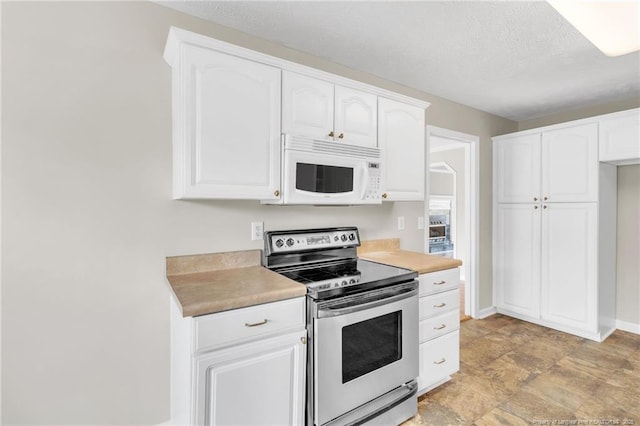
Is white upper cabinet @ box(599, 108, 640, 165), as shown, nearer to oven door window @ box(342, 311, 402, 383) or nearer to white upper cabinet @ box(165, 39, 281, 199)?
oven door window @ box(342, 311, 402, 383)

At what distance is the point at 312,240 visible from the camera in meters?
2.35

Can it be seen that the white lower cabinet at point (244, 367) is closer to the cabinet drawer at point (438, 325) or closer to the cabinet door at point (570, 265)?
the cabinet drawer at point (438, 325)

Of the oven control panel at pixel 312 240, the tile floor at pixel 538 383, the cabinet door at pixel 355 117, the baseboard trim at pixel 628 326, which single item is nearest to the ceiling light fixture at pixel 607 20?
the cabinet door at pixel 355 117

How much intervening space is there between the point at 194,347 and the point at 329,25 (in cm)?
198

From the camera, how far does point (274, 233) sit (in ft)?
7.23

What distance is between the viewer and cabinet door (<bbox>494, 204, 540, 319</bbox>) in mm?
3555

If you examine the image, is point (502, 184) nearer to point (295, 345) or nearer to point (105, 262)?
Result: point (295, 345)

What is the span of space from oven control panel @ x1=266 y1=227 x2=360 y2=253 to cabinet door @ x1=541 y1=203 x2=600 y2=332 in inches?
89.5

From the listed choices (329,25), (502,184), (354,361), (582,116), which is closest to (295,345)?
(354,361)

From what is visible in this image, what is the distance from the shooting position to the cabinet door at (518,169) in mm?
3533

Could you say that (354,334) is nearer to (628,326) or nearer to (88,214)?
(88,214)

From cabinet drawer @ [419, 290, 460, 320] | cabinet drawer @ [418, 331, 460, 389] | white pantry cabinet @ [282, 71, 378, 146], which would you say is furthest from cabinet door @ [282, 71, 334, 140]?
cabinet drawer @ [418, 331, 460, 389]

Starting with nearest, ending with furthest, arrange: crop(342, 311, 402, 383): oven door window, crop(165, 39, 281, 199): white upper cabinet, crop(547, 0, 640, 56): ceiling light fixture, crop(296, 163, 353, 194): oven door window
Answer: crop(547, 0, 640, 56): ceiling light fixture < crop(165, 39, 281, 199): white upper cabinet < crop(342, 311, 402, 383): oven door window < crop(296, 163, 353, 194): oven door window

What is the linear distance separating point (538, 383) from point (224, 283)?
243 centimetres
